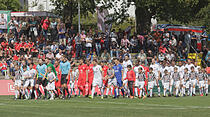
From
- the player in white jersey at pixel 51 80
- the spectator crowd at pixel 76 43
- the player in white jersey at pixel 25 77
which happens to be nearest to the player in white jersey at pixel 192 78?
the spectator crowd at pixel 76 43

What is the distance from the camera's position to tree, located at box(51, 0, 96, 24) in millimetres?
40469

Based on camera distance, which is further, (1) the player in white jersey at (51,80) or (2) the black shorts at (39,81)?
(2) the black shorts at (39,81)

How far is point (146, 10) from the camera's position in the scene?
141 feet

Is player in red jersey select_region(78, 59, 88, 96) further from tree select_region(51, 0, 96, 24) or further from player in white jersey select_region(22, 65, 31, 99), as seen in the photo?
tree select_region(51, 0, 96, 24)

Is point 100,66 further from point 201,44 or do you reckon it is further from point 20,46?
point 201,44

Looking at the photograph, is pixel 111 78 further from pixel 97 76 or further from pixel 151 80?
pixel 151 80

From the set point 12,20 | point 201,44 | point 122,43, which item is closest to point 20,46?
point 12,20

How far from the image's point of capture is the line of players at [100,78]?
2369cm

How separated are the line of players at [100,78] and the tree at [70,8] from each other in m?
13.2

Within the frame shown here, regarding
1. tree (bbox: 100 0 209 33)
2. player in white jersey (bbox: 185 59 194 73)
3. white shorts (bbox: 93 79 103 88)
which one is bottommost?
white shorts (bbox: 93 79 103 88)

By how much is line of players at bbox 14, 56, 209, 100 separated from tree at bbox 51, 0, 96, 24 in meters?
13.2

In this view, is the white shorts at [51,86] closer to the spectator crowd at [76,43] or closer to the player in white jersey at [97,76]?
the player in white jersey at [97,76]

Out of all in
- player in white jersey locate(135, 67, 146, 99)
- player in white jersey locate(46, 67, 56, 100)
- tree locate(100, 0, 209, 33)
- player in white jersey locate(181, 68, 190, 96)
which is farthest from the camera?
tree locate(100, 0, 209, 33)

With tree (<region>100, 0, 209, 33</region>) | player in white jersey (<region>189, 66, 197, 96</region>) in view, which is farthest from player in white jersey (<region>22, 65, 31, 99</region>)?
tree (<region>100, 0, 209, 33</region>)
